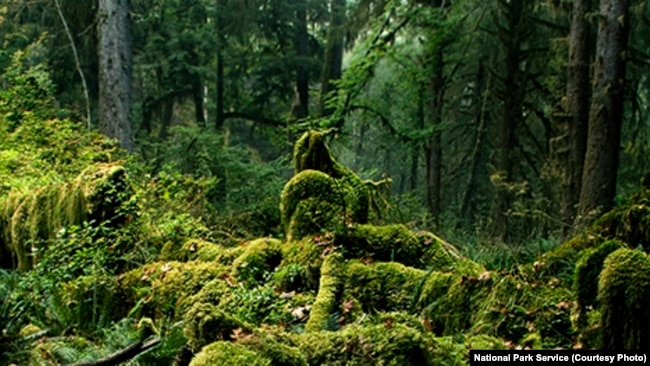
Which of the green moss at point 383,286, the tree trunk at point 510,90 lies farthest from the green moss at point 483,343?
the tree trunk at point 510,90

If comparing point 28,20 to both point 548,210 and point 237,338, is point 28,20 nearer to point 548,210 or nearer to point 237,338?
point 548,210

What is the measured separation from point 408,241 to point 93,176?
13.2 ft

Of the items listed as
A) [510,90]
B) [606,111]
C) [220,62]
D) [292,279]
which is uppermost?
[220,62]

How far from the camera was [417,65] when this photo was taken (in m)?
18.0

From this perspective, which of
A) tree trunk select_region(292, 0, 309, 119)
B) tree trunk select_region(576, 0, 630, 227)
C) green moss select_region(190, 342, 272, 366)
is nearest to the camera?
green moss select_region(190, 342, 272, 366)

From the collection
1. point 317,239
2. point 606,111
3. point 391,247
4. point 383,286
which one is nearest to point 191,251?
point 317,239

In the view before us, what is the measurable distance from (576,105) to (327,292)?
24.1 ft

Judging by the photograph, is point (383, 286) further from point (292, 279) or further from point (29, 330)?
point (29, 330)

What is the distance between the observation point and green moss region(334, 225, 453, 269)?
5.90m

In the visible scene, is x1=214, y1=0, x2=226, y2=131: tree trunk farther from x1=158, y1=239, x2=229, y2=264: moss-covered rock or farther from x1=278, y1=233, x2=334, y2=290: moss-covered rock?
x1=278, y1=233, x2=334, y2=290: moss-covered rock

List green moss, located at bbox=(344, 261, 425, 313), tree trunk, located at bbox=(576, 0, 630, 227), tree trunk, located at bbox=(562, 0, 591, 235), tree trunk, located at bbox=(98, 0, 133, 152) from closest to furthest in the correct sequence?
green moss, located at bbox=(344, 261, 425, 313)
tree trunk, located at bbox=(576, 0, 630, 227)
tree trunk, located at bbox=(562, 0, 591, 235)
tree trunk, located at bbox=(98, 0, 133, 152)

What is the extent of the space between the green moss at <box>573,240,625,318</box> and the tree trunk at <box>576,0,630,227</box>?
235 inches

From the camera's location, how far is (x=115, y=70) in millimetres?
12805

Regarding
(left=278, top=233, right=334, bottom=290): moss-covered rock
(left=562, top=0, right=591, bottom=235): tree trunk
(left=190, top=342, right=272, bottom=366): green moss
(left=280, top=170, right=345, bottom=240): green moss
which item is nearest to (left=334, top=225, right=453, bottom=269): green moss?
(left=278, top=233, right=334, bottom=290): moss-covered rock
